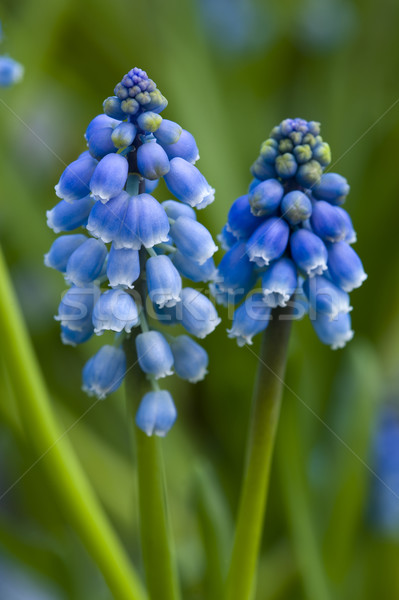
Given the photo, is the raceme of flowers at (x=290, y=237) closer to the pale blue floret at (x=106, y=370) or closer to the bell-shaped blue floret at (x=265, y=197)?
the bell-shaped blue floret at (x=265, y=197)

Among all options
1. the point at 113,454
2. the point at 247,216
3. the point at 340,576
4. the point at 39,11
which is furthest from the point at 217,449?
the point at 39,11

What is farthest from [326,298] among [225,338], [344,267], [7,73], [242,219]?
[225,338]

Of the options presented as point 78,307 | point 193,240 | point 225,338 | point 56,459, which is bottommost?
point 56,459

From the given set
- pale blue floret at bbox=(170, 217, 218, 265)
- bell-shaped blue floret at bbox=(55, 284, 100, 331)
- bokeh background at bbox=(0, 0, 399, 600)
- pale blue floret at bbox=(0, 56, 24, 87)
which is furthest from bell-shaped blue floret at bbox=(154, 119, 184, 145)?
bokeh background at bbox=(0, 0, 399, 600)

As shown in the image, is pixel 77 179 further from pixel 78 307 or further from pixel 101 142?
pixel 78 307

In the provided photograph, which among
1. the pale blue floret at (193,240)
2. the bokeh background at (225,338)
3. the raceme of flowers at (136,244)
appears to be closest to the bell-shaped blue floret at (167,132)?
the raceme of flowers at (136,244)

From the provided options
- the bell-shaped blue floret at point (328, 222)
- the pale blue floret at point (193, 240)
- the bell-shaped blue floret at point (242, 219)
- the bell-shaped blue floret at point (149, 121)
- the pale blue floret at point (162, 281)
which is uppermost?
the bell-shaped blue floret at point (328, 222)
